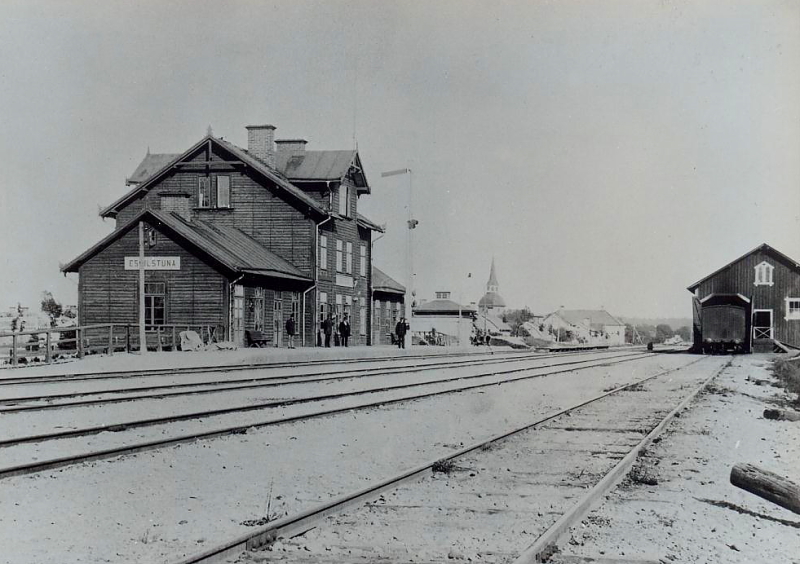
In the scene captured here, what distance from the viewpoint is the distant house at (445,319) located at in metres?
51.7

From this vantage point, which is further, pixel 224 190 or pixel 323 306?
pixel 323 306

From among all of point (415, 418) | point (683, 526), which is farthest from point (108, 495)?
point (415, 418)

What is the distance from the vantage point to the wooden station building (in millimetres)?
28797

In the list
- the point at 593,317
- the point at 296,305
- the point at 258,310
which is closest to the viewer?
the point at 258,310

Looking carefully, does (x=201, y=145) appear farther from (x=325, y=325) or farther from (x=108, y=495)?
(x=108, y=495)

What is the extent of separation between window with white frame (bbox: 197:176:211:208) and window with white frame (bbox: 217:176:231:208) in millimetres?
460

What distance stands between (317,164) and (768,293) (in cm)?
2603

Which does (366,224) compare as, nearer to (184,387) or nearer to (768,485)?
(184,387)

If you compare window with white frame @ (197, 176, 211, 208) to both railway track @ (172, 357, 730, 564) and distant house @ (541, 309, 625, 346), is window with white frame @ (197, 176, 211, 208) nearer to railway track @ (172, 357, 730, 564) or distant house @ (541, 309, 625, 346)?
railway track @ (172, 357, 730, 564)

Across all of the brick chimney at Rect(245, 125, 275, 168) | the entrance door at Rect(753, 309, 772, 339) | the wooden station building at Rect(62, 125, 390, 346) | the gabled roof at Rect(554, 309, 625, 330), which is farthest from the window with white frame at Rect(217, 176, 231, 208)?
the gabled roof at Rect(554, 309, 625, 330)

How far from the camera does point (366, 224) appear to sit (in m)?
40.2

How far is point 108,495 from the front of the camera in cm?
645

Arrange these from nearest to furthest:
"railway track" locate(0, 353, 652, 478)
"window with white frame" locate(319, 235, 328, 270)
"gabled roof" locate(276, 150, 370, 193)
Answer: "railway track" locate(0, 353, 652, 478), "window with white frame" locate(319, 235, 328, 270), "gabled roof" locate(276, 150, 370, 193)

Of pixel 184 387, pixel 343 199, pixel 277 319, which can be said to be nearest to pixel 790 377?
pixel 184 387
